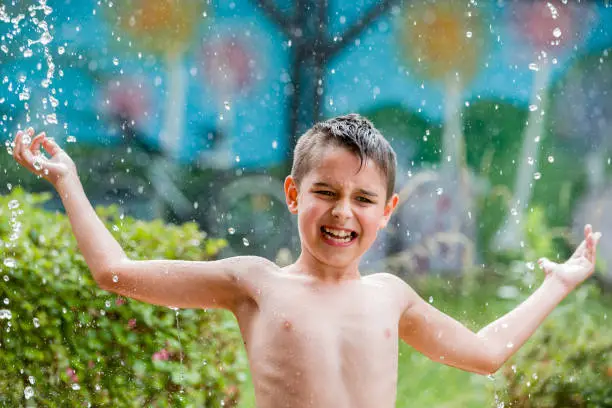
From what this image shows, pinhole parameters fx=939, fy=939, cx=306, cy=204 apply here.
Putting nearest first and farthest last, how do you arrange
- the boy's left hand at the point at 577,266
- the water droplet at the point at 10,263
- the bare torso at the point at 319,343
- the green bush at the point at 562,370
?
the bare torso at the point at 319,343 < the boy's left hand at the point at 577,266 < the water droplet at the point at 10,263 < the green bush at the point at 562,370

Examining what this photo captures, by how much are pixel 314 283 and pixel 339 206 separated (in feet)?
0.83

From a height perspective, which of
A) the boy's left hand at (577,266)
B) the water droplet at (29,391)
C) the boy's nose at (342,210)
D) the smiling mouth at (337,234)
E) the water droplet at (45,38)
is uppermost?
the water droplet at (45,38)

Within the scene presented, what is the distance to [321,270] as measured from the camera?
8.96 feet

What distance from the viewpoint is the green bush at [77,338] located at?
3.97 m

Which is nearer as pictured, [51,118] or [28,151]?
[28,151]

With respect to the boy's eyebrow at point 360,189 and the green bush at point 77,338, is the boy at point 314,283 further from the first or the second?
the green bush at point 77,338

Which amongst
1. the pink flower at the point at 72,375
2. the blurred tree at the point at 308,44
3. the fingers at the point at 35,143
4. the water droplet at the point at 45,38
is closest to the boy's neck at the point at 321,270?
the fingers at the point at 35,143

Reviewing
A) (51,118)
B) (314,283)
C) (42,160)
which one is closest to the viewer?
(314,283)

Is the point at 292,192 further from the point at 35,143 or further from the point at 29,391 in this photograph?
the point at 29,391

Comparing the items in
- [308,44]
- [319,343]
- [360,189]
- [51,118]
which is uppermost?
[308,44]

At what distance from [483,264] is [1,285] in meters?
5.46

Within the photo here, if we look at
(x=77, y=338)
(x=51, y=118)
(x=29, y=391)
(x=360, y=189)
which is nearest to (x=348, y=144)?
(x=360, y=189)

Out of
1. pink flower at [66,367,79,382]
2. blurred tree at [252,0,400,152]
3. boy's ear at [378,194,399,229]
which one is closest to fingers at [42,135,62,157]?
boy's ear at [378,194,399,229]

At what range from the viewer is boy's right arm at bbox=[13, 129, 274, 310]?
2676 millimetres
